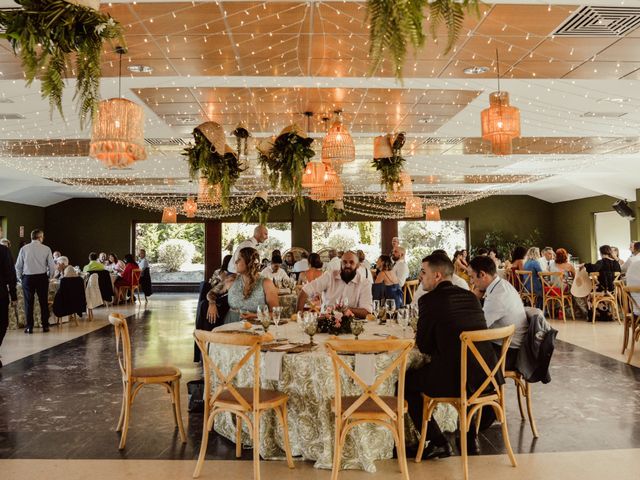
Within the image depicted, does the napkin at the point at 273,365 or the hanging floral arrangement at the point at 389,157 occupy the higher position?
the hanging floral arrangement at the point at 389,157

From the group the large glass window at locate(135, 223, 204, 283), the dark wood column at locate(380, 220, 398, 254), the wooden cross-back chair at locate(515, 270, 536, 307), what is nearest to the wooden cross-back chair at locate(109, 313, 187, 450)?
the wooden cross-back chair at locate(515, 270, 536, 307)

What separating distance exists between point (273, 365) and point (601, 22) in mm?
3884

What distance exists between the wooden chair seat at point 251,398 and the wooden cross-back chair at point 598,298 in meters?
8.43

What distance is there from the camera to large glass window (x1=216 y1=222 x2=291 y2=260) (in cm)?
2028

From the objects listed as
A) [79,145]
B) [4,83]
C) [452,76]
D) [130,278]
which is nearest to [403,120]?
[452,76]

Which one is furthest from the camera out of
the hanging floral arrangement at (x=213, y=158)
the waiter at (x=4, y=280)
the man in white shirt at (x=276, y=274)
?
the man in white shirt at (x=276, y=274)

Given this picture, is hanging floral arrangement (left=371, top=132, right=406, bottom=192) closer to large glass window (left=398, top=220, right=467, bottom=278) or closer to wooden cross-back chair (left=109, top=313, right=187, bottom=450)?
wooden cross-back chair (left=109, top=313, right=187, bottom=450)

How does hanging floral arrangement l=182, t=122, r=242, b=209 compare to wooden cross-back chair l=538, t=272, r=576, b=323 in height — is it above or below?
above

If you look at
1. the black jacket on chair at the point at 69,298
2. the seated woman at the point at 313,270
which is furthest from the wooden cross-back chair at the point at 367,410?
the black jacket on chair at the point at 69,298

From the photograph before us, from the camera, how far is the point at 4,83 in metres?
6.38

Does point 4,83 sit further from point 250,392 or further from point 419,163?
point 419,163

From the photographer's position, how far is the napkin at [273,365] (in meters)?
3.81

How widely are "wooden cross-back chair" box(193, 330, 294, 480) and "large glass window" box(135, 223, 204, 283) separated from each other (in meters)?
17.4

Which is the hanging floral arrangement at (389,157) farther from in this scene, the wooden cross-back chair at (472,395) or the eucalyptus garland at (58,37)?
the eucalyptus garland at (58,37)
